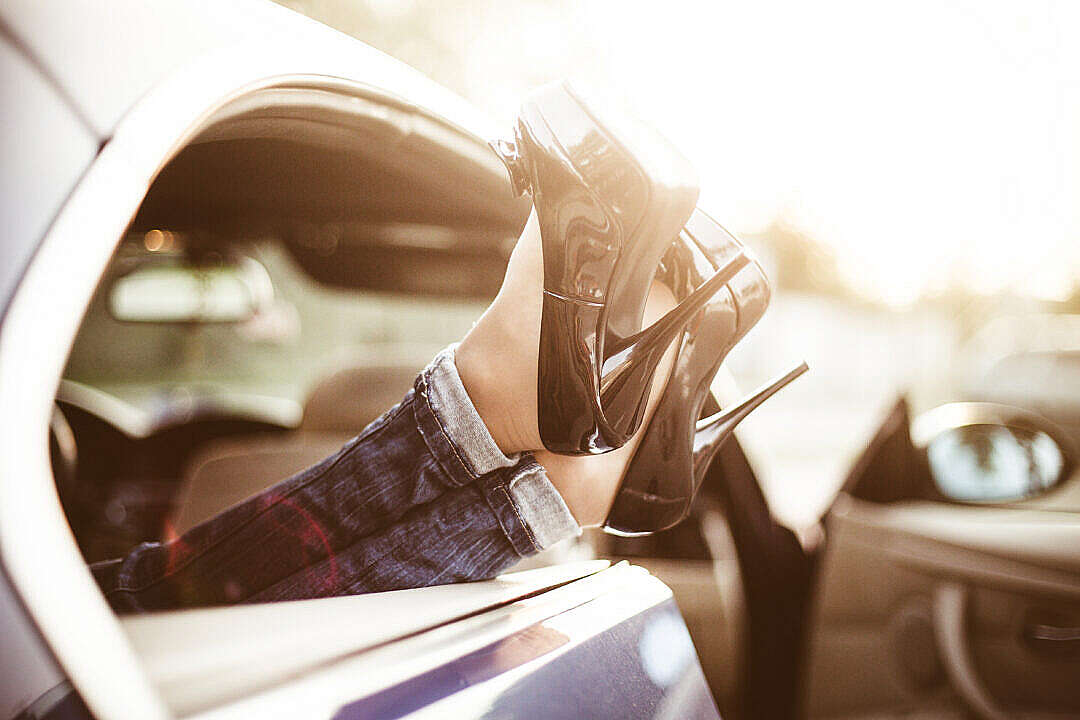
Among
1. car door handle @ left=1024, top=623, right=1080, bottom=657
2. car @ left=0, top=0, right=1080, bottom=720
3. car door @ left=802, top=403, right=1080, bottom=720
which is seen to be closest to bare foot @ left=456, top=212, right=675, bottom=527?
car @ left=0, top=0, right=1080, bottom=720

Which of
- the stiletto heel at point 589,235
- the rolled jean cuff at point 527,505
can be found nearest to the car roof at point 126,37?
the stiletto heel at point 589,235

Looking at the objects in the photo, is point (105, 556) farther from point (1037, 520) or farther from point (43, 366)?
point (1037, 520)

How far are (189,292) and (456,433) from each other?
7.77 ft

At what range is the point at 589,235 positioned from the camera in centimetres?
94

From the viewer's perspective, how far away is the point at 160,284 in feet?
9.95

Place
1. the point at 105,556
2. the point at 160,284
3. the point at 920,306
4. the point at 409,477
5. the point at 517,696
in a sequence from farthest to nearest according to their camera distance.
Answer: the point at 920,306, the point at 160,284, the point at 105,556, the point at 409,477, the point at 517,696

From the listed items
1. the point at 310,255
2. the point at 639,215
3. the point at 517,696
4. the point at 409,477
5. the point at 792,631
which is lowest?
the point at 792,631

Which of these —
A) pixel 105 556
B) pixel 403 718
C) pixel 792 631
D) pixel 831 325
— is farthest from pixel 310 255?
pixel 831 325

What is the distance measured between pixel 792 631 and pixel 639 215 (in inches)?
57.5

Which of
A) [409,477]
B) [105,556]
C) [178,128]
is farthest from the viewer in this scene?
[105,556]

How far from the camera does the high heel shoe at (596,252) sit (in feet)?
2.95

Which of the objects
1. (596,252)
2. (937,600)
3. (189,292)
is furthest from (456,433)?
(189,292)

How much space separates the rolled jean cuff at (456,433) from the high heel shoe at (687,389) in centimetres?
24

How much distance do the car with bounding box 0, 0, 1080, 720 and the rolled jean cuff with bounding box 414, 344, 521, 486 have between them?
143 mm
